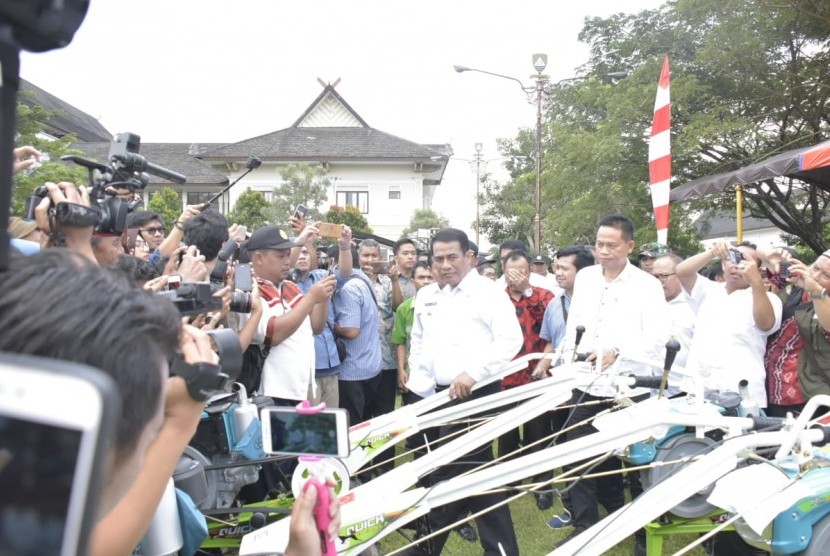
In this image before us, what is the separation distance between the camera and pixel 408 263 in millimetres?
7652

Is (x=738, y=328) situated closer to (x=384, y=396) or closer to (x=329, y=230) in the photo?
(x=329, y=230)

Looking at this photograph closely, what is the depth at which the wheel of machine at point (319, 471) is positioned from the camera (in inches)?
70.1

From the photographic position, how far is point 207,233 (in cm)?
393

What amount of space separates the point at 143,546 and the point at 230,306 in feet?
5.12

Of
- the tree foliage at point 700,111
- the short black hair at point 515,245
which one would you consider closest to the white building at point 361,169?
the tree foliage at point 700,111

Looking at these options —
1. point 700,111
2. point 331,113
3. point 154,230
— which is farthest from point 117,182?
point 331,113

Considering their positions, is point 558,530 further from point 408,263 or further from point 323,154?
point 323,154

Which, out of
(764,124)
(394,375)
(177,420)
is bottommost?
(394,375)

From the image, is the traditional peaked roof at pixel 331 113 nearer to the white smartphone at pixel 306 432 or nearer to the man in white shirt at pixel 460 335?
the man in white shirt at pixel 460 335

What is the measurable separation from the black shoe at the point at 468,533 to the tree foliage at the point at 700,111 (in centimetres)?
1113

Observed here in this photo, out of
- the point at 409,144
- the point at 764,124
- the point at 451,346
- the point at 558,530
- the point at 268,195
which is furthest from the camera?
the point at 409,144

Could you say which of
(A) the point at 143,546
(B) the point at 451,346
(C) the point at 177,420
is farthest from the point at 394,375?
(C) the point at 177,420

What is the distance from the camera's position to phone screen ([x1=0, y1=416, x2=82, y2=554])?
1.82 ft

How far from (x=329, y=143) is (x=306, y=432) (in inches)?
1437
